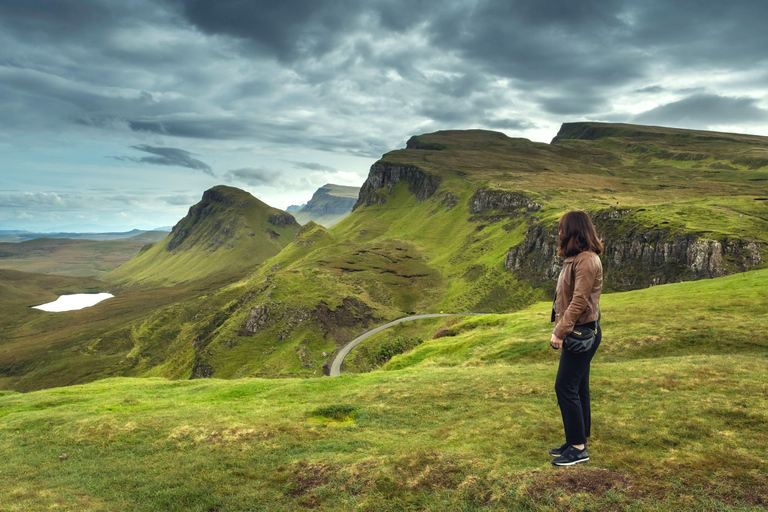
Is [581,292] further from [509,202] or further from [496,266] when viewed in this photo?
[509,202]

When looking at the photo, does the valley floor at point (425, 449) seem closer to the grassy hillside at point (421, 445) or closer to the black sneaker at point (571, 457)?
the grassy hillside at point (421, 445)

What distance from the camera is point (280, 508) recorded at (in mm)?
9172

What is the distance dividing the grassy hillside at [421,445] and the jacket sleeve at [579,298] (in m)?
3.43

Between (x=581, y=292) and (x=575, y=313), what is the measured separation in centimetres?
53

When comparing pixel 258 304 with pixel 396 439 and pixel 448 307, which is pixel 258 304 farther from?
pixel 396 439

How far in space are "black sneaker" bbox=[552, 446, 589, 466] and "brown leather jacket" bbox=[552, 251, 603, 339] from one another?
300cm

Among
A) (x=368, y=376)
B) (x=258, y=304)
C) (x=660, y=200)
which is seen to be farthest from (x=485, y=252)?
(x=368, y=376)

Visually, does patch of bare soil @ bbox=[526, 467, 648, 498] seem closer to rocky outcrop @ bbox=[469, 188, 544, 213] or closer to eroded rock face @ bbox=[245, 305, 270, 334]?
eroded rock face @ bbox=[245, 305, 270, 334]

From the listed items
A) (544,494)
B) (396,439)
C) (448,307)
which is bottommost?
(448,307)

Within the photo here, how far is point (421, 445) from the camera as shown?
1172 cm

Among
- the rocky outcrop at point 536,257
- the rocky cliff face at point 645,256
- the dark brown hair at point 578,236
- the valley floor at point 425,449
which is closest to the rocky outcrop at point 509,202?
the rocky outcrop at point 536,257

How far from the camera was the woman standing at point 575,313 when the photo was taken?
28.8 ft

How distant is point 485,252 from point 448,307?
134ft

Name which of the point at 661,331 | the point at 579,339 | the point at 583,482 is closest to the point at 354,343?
the point at 661,331
